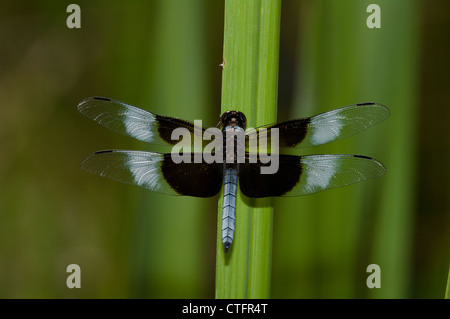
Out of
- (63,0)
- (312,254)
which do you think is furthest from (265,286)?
(63,0)

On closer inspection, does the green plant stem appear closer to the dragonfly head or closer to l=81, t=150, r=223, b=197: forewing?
the dragonfly head

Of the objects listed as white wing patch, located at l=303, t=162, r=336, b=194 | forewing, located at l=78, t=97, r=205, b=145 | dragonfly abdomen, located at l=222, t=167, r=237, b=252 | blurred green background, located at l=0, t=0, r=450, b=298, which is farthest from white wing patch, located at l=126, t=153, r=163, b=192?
white wing patch, located at l=303, t=162, r=336, b=194

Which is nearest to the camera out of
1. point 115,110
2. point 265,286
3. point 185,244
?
point 265,286

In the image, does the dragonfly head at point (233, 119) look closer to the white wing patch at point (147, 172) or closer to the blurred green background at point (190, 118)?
the white wing patch at point (147, 172)

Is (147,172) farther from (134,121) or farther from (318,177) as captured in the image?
(318,177)

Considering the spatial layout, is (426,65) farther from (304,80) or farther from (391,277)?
(391,277)
